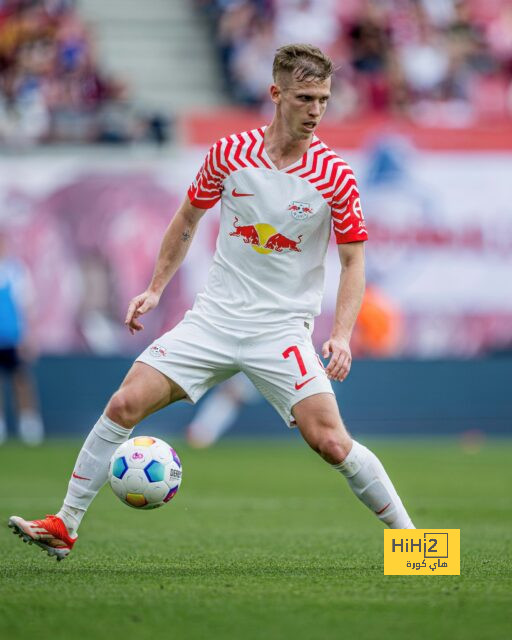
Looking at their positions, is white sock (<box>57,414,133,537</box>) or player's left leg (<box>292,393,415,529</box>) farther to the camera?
white sock (<box>57,414,133,537</box>)

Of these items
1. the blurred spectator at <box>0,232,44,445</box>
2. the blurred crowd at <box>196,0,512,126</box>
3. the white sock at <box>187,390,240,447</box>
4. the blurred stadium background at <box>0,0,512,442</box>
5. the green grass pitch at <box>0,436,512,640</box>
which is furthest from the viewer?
the blurred crowd at <box>196,0,512,126</box>

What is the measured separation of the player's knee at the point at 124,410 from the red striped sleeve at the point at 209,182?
0.94 meters

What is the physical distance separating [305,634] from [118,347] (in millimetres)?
13375

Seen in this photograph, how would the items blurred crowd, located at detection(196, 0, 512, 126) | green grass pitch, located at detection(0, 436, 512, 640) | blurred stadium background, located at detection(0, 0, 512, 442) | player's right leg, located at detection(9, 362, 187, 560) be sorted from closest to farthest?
green grass pitch, located at detection(0, 436, 512, 640), player's right leg, located at detection(9, 362, 187, 560), blurred stadium background, located at detection(0, 0, 512, 442), blurred crowd, located at detection(196, 0, 512, 126)

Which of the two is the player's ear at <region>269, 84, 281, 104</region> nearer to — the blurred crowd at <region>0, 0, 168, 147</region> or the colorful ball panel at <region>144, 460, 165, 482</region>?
the colorful ball panel at <region>144, 460, 165, 482</region>

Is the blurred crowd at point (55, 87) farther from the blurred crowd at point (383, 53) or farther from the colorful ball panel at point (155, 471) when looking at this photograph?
the colorful ball panel at point (155, 471)

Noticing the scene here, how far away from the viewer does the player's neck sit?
5961 millimetres

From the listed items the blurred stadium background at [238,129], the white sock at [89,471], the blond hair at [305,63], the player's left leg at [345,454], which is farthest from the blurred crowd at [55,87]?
the player's left leg at [345,454]

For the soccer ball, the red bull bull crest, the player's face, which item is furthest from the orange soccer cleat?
the player's face

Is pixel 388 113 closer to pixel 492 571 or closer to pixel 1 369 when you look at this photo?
pixel 1 369

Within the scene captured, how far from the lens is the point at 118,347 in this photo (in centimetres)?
1753

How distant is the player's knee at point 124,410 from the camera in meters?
5.88

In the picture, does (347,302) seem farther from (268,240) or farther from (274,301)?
(268,240)

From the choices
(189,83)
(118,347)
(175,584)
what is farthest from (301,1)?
(175,584)
